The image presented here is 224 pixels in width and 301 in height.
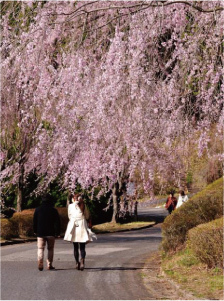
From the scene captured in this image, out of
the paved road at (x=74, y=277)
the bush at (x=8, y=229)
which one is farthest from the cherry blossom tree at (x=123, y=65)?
the bush at (x=8, y=229)

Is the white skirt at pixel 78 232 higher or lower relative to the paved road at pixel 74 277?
higher

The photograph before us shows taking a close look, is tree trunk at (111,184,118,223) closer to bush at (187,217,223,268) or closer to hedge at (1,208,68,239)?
hedge at (1,208,68,239)

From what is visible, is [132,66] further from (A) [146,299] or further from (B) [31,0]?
(A) [146,299]

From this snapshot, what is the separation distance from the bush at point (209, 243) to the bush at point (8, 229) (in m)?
13.1

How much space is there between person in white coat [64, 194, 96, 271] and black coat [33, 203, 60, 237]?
0.33 meters

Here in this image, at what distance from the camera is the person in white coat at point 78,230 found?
13953 mm

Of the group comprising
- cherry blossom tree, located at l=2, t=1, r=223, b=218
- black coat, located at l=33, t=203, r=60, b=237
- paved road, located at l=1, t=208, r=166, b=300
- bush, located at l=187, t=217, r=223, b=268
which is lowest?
paved road, located at l=1, t=208, r=166, b=300

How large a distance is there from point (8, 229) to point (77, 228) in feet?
35.7

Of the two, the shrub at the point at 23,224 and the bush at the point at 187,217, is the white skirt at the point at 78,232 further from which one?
the shrub at the point at 23,224

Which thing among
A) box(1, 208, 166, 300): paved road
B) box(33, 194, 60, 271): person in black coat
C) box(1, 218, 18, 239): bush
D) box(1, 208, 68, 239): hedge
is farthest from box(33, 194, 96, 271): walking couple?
box(1, 208, 68, 239): hedge

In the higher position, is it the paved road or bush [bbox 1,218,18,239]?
bush [bbox 1,218,18,239]

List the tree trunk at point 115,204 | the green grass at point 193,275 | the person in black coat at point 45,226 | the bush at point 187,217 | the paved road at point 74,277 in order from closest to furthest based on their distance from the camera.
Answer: the green grass at point 193,275 → the paved road at point 74,277 → the person in black coat at point 45,226 → the bush at point 187,217 → the tree trunk at point 115,204

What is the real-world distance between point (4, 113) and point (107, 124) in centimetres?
633

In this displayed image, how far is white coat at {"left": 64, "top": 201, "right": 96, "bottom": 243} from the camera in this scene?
45.8 feet
